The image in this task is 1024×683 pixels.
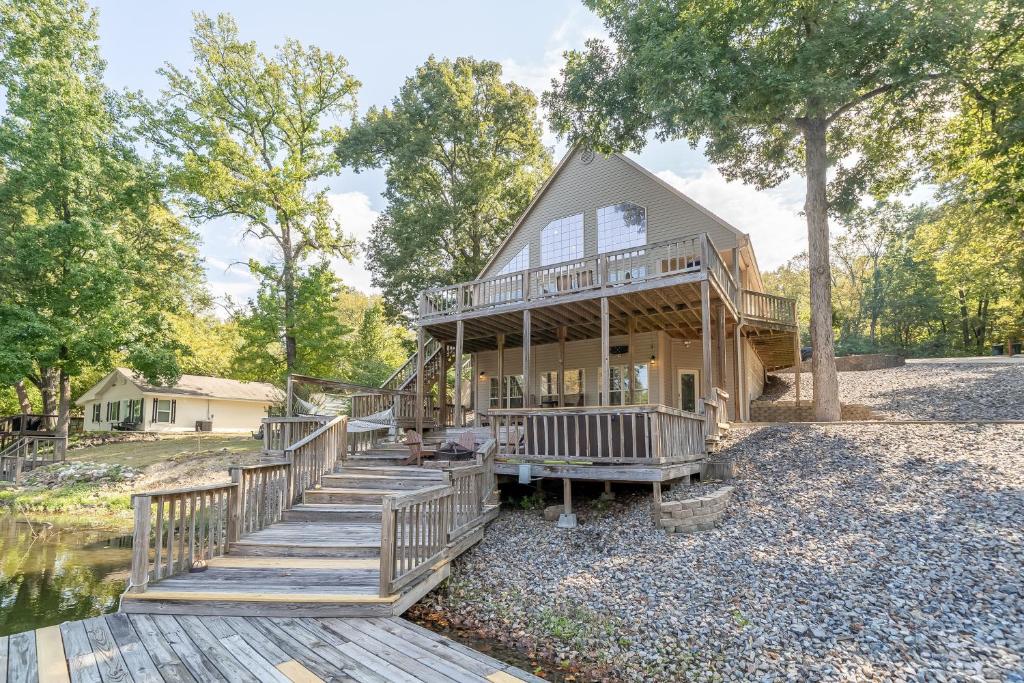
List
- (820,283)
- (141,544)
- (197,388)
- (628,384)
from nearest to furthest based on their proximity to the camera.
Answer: (141,544) < (820,283) < (628,384) < (197,388)

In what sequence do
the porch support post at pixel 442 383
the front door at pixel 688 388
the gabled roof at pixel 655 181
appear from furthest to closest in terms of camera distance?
the porch support post at pixel 442 383 < the front door at pixel 688 388 < the gabled roof at pixel 655 181

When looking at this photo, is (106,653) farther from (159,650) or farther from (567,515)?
(567,515)

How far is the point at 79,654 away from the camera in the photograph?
12.4 feet

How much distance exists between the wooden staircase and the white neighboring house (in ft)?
68.8

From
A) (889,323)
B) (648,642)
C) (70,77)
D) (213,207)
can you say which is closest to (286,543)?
(648,642)

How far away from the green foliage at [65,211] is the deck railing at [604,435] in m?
19.0

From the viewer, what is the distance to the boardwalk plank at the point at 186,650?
3.55 meters

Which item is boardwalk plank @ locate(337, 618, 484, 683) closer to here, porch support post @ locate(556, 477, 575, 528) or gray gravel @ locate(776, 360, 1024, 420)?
porch support post @ locate(556, 477, 575, 528)

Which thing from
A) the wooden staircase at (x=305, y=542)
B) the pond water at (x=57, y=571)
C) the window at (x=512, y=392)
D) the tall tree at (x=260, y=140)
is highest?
the tall tree at (x=260, y=140)

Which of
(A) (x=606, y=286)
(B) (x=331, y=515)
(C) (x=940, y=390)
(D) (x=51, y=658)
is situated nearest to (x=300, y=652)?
(D) (x=51, y=658)

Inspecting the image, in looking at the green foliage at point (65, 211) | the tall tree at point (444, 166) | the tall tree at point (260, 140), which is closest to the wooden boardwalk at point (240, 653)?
the tall tree at point (260, 140)

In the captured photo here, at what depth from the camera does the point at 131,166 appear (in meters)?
21.1

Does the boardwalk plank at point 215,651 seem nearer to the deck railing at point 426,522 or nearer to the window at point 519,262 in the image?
the deck railing at point 426,522

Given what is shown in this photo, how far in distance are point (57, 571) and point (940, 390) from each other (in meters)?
21.0
